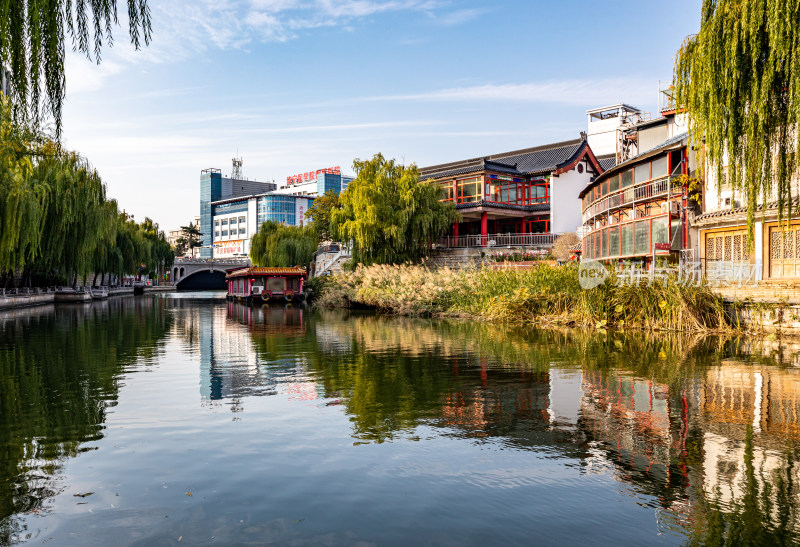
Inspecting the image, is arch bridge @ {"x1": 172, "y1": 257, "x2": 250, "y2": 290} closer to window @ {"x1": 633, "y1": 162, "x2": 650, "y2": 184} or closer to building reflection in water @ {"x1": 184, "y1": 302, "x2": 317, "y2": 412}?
window @ {"x1": 633, "y1": 162, "x2": 650, "y2": 184}

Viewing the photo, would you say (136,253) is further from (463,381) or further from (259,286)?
(463,381)

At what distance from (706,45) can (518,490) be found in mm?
10092

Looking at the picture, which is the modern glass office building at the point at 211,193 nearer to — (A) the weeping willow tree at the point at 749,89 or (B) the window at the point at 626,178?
(B) the window at the point at 626,178

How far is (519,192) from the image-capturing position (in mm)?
55469

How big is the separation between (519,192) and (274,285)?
22.0 metres

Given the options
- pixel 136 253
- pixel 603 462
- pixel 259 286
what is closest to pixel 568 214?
pixel 259 286

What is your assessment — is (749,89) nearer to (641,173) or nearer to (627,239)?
(627,239)

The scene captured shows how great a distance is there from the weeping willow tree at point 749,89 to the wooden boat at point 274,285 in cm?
4034

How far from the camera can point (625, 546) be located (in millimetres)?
4590

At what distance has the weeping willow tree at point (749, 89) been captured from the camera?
11000 mm

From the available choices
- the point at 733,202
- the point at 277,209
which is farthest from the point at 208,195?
the point at 733,202

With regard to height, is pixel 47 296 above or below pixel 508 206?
below

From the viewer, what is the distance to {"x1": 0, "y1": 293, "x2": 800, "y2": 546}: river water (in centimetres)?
499

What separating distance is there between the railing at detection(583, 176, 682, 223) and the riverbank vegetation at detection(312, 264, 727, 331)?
650 centimetres
